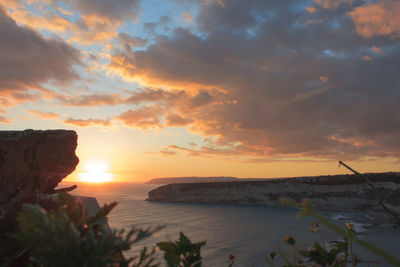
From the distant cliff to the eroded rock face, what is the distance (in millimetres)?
20102

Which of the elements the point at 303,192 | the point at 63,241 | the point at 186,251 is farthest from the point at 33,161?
the point at 303,192

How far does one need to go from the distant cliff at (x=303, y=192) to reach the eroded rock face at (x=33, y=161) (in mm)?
20102

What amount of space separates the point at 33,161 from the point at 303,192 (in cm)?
3821

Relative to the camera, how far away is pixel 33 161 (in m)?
7.14

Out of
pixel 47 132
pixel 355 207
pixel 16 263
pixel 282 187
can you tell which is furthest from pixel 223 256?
pixel 282 187

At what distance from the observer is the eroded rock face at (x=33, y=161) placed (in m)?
6.51

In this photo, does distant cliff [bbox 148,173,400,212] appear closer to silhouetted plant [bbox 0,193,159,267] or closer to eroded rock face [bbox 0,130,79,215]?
eroded rock face [bbox 0,130,79,215]

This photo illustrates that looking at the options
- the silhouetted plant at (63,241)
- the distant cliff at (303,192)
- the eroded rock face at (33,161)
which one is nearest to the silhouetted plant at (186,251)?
the silhouetted plant at (63,241)

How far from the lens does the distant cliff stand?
31.6 metres

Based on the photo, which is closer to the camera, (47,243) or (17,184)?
(47,243)

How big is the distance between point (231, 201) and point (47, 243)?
46329 mm

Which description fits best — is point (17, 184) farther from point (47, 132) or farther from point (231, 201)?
point (231, 201)

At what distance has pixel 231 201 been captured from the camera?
149ft

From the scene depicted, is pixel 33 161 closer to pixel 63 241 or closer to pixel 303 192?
pixel 63 241
